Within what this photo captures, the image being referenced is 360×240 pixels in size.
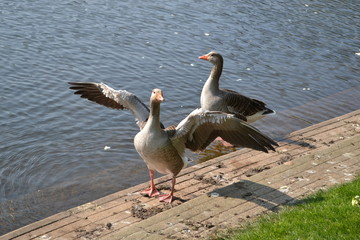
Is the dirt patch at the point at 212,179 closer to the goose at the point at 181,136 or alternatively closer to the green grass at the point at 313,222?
the goose at the point at 181,136

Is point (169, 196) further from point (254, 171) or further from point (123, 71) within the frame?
point (123, 71)

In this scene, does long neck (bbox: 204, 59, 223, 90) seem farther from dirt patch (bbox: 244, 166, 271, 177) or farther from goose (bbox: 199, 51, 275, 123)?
dirt patch (bbox: 244, 166, 271, 177)

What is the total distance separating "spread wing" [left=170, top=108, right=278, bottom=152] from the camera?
24.3 ft

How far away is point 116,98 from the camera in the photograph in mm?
8492

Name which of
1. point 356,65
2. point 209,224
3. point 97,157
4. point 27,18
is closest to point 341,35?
point 356,65

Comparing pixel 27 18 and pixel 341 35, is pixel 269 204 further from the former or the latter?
pixel 341 35

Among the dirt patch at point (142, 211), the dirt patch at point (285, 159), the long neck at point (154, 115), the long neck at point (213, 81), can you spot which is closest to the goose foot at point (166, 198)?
the dirt patch at point (142, 211)

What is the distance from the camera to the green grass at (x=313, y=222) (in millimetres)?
6191

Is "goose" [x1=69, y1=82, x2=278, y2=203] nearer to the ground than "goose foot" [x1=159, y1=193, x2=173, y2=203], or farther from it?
farther from it

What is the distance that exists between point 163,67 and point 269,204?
800 centimetres

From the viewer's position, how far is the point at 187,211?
7016 mm

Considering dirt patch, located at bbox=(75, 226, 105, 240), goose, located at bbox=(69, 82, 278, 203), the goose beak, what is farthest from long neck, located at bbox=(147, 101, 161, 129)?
dirt patch, located at bbox=(75, 226, 105, 240)

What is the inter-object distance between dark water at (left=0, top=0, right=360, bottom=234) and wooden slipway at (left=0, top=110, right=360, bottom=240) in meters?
1.39

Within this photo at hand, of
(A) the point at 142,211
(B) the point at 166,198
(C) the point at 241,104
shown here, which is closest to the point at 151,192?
(B) the point at 166,198
